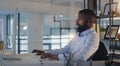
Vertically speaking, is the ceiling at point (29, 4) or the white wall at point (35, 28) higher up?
the ceiling at point (29, 4)

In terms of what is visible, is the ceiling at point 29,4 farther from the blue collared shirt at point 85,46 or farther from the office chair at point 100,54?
the blue collared shirt at point 85,46

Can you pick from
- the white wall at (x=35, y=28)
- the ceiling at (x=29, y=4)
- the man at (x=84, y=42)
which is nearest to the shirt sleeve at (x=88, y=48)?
the man at (x=84, y=42)

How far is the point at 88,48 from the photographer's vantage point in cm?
196

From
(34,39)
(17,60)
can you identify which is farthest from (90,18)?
(34,39)

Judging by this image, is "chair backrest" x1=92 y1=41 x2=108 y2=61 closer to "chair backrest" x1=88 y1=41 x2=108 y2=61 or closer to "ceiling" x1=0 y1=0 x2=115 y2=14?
"chair backrest" x1=88 y1=41 x2=108 y2=61

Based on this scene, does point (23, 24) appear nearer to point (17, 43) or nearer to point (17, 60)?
point (17, 43)

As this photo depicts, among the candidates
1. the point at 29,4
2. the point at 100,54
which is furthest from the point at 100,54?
the point at 29,4

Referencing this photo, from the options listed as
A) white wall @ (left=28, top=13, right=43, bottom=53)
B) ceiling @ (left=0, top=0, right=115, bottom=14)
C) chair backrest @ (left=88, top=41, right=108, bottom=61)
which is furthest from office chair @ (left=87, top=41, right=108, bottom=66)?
white wall @ (left=28, top=13, right=43, bottom=53)

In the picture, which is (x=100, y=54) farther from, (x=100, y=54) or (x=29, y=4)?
(x=29, y=4)

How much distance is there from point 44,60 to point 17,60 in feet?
0.70

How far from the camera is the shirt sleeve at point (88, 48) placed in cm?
192

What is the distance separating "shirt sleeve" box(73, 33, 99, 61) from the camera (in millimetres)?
1925

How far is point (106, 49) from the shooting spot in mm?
2334

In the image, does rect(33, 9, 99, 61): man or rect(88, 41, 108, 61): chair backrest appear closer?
rect(33, 9, 99, 61): man
